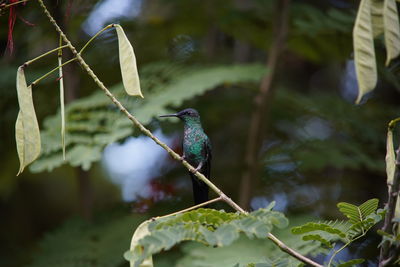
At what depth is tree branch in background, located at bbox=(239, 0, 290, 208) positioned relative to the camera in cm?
450

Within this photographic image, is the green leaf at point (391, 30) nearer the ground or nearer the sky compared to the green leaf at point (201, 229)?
nearer the sky

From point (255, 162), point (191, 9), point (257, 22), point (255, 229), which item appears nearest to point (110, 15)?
point (191, 9)

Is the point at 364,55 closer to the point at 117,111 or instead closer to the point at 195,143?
the point at 195,143

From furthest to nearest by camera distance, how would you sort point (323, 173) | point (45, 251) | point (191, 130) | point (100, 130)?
point (323, 173) < point (45, 251) < point (100, 130) < point (191, 130)

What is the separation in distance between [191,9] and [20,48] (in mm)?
1942

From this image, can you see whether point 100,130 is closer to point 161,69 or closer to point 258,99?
point 161,69

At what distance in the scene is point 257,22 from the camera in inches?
211

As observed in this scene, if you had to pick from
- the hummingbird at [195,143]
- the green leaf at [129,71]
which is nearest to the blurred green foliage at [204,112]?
the hummingbird at [195,143]

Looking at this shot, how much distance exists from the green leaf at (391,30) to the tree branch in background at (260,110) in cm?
262

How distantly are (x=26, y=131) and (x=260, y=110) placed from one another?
10.2 ft

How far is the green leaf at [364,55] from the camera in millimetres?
1766

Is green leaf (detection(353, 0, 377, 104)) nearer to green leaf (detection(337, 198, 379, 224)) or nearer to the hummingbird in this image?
green leaf (detection(337, 198, 379, 224))

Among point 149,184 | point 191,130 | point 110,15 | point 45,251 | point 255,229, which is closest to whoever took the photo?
point 255,229

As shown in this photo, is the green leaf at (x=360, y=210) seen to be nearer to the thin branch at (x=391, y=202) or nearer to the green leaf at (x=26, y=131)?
the thin branch at (x=391, y=202)
